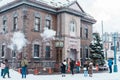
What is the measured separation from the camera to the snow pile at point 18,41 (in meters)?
30.9

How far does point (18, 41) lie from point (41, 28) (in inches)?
153

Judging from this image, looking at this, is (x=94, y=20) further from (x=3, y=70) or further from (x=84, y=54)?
(x=3, y=70)

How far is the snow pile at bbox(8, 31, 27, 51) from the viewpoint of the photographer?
3086 cm

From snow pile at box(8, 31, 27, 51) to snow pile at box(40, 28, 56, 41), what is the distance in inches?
126

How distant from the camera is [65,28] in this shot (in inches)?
1344

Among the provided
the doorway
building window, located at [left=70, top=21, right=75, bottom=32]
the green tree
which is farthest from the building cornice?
the green tree

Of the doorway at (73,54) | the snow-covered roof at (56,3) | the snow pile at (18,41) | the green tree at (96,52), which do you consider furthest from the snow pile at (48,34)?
the green tree at (96,52)

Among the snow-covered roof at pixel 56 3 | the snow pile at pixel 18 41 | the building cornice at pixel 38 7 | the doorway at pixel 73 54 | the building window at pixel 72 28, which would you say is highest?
the snow-covered roof at pixel 56 3

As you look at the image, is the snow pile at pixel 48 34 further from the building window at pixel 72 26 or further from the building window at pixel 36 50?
the building window at pixel 72 26

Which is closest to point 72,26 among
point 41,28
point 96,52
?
point 41,28

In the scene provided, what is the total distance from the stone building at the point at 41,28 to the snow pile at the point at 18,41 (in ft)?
1.58

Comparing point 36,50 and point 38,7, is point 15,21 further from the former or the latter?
point 36,50

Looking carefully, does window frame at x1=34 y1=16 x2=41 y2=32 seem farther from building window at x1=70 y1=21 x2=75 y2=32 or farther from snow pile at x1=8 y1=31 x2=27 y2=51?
building window at x1=70 y1=21 x2=75 y2=32

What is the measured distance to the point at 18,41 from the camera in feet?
102
